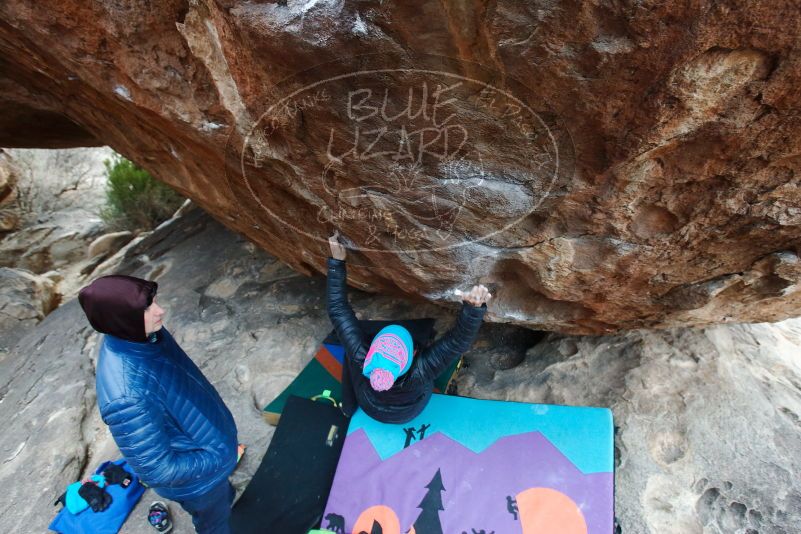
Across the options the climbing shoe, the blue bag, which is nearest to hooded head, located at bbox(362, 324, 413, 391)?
the climbing shoe

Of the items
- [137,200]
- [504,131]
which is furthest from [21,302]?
[504,131]

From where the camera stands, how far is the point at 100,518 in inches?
82.4

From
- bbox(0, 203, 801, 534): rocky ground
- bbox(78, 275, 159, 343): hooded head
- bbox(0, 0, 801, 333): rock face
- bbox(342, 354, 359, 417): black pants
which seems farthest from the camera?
bbox(342, 354, 359, 417): black pants

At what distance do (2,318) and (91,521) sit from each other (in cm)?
287

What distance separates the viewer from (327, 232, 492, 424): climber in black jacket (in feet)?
6.23

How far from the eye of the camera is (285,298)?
10.2 feet

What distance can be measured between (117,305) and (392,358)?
3.16 feet

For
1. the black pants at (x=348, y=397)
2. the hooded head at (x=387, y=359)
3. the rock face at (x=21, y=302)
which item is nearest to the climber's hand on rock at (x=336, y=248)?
the hooded head at (x=387, y=359)

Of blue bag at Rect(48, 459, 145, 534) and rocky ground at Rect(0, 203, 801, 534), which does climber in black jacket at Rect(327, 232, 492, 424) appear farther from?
blue bag at Rect(48, 459, 145, 534)

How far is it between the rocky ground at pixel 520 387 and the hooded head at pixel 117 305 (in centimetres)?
111

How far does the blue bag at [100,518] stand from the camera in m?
2.08

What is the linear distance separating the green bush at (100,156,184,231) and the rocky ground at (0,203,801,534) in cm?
268

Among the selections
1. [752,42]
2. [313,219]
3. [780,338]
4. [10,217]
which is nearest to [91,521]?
[313,219]

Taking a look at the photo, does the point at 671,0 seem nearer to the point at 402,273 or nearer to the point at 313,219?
the point at 402,273
